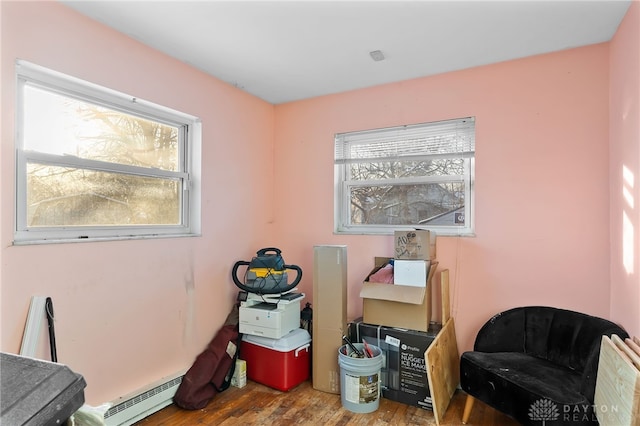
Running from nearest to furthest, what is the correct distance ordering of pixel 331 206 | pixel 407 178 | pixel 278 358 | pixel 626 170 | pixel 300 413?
pixel 626 170, pixel 300 413, pixel 278 358, pixel 407 178, pixel 331 206

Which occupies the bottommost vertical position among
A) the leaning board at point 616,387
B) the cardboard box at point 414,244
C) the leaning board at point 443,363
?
the leaning board at point 443,363

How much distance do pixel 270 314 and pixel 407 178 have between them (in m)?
1.63

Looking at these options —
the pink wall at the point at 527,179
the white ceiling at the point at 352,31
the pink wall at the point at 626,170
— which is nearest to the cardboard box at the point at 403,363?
the pink wall at the point at 527,179

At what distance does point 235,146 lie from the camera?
3238 mm

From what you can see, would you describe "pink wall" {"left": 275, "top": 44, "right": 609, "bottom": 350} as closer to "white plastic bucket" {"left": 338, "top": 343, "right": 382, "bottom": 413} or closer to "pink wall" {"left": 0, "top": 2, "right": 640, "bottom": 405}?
"pink wall" {"left": 0, "top": 2, "right": 640, "bottom": 405}

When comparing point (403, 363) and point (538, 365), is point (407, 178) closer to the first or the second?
point (403, 363)

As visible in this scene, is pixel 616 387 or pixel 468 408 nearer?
pixel 616 387

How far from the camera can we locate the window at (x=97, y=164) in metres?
1.97

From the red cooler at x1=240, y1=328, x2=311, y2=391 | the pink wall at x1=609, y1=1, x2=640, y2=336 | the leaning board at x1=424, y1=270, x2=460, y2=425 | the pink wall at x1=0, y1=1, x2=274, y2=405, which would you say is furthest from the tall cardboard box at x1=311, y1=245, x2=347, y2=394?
the pink wall at x1=609, y1=1, x2=640, y2=336

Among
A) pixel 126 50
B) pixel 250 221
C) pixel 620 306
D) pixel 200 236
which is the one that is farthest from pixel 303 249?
pixel 620 306

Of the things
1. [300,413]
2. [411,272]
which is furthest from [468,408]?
[300,413]

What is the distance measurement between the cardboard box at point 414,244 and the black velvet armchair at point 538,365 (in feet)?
2.18

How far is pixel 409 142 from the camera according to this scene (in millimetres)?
3129

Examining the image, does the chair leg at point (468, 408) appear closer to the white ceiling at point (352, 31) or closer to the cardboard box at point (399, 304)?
the cardboard box at point (399, 304)
